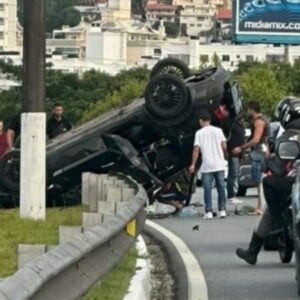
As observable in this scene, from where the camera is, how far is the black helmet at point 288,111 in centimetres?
1244

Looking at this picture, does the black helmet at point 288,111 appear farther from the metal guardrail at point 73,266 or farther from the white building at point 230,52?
the white building at point 230,52

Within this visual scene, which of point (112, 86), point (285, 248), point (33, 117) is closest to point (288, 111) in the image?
point (285, 248)

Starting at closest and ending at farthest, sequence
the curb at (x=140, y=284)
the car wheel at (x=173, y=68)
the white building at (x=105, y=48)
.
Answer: the curb at (x=140, y=284) < the car wheel at (x=173, y=68) < the white building at (x=105, y=48)

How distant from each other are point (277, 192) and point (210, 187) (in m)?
7.62

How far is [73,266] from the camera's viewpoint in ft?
25.2

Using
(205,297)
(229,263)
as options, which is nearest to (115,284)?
(205,297)

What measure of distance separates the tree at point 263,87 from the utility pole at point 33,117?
2411 inches

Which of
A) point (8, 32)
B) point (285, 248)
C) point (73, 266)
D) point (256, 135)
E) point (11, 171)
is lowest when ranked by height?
point (8, 32)

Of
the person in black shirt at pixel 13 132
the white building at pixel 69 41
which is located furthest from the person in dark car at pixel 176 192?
the white building at pixel 69 41

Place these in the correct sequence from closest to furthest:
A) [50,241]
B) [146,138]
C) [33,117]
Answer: [50,241]
[33,117]
[146,138]

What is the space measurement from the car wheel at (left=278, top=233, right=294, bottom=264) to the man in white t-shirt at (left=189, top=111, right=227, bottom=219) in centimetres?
650

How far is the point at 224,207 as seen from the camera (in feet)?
65.6

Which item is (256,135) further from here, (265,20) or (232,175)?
(265,20)

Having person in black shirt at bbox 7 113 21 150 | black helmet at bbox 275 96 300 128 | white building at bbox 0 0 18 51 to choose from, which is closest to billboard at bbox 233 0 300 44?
person in black shirt at bbox 7 113 21 150
